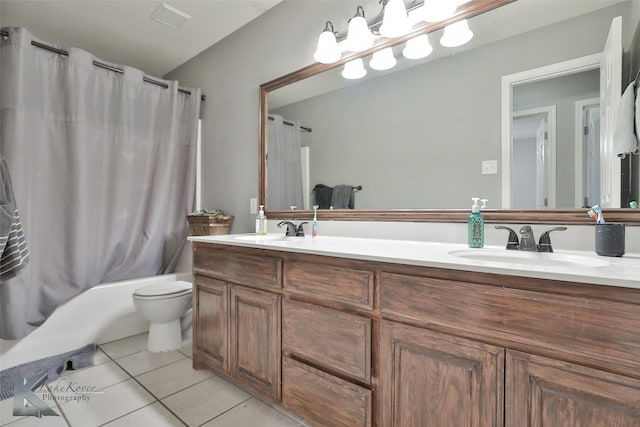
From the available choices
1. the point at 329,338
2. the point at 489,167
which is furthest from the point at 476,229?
the point at 329,338

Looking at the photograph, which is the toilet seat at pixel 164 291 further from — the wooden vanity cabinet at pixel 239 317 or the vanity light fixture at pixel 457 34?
the vanity light fixture at pixel 457 34

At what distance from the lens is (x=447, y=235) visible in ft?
4.73

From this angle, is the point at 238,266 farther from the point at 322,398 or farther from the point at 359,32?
the point at 359,32

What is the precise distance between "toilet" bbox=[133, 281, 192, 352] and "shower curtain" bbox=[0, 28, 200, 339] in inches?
19.8

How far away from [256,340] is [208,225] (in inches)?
42.6

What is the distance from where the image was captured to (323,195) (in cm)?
193

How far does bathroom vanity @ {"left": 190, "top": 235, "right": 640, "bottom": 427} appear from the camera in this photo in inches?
28.8

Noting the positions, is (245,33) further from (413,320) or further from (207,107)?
(413,320)

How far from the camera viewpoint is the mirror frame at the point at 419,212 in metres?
1.17

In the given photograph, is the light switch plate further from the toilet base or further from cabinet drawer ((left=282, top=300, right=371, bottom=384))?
the toilet base

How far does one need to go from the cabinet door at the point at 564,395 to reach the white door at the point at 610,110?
0.68 m

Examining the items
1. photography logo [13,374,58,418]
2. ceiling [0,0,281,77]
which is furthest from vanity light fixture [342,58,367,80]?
photography logo [13,374,58,418]

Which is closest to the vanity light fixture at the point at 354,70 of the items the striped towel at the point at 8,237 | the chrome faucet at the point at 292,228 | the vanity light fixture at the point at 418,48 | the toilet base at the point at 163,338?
the vanity light fixture at the point at 418,48

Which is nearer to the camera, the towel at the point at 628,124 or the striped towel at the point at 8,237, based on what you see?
the towel at the point at 628,124
